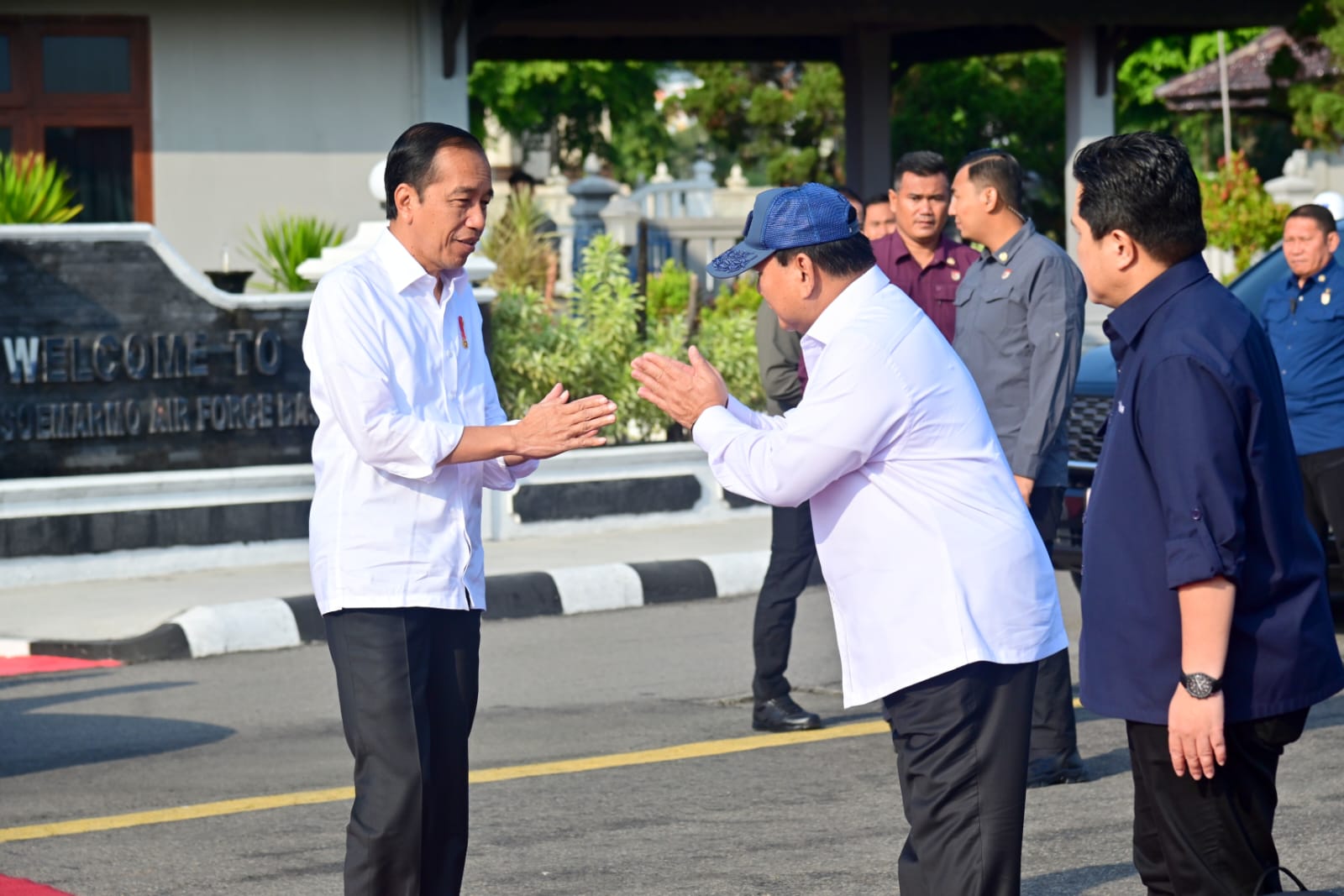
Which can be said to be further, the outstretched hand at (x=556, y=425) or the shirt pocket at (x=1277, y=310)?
the shirt pocket at (x=1277, y=310)

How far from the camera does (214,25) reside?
48.7ft

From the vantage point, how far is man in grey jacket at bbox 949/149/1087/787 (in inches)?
239

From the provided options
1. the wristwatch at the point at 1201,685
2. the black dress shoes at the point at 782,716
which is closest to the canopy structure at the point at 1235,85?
the black dress shoes at the point at 782,716

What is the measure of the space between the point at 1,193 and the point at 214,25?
442 cm

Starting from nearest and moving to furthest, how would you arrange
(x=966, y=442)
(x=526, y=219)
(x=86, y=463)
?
(x=966, y=442) → (x=86, y=463) → (x=526, y=219)

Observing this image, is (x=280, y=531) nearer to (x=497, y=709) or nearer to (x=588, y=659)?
(x=588, y=659)

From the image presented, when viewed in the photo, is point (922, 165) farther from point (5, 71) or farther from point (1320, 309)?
point (5, 71)

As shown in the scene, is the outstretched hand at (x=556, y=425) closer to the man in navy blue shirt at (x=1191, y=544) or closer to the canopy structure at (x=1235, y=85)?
the man in navy blue shirt at (x=1191, y=544)

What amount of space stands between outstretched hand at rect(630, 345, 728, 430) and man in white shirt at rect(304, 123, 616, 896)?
30 cm

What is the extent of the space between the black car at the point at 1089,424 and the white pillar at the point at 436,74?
7.04 m

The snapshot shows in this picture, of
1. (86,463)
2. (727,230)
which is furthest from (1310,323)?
(727,230)

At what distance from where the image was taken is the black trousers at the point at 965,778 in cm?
378

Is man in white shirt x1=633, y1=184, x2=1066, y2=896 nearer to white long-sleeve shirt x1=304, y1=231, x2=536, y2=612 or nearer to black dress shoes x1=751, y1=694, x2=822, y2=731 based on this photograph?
white long-sleeve shirt x1=304, y1=231, x2=536, y2=612

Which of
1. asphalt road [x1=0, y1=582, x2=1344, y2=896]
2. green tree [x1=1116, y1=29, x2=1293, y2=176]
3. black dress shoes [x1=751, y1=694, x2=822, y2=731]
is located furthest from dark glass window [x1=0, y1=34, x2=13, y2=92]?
green tree [x1=1116, y1=29, x2=1293, y2=176]
